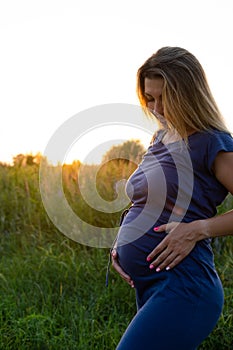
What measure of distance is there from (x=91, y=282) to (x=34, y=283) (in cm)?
44

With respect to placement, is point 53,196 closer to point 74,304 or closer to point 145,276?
point 74,304

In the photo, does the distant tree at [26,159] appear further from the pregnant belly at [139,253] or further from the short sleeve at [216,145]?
the short sleeve at [216,145]

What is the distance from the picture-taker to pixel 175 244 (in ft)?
7.91

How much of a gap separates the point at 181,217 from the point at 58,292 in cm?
269

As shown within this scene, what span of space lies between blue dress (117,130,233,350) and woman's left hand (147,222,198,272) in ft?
0.09

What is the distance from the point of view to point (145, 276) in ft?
8.20

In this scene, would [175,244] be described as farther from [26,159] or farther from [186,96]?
[26,159]

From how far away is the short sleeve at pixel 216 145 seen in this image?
236 centimetres

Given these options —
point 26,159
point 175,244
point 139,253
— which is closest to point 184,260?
point 175,244

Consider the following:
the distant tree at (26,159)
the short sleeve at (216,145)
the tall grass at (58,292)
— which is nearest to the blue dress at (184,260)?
the short sleeve at (216,145)

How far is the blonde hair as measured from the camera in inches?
95.0

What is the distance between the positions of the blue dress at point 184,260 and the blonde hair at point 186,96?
52 mm

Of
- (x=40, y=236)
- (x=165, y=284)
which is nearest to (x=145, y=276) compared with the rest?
(x=165, y=284)

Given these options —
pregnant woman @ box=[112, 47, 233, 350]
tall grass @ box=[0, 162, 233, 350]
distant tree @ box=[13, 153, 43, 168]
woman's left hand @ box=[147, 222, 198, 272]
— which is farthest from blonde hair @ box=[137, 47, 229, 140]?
distant tree @ box=[13, 153, 43, 168]
